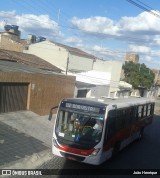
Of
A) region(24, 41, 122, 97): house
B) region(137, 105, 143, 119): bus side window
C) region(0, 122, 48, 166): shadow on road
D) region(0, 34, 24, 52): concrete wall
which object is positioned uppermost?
region(0, 34, 24, 52): concrete wall

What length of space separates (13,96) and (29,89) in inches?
70.6

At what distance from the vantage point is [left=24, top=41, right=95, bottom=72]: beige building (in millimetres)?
38906

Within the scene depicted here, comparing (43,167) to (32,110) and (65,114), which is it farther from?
(32,110)

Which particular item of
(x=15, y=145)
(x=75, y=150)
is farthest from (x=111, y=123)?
(x=15, y=145)

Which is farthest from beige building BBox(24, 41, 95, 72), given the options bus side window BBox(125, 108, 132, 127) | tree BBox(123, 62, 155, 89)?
bus side window BBox(125, 108, 132, 127)

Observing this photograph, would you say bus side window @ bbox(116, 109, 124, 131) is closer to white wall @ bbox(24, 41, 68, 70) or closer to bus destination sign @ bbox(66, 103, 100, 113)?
bus destination sign @ bbox(66, 103, 100, 113)

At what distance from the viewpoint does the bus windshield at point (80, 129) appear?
13.3 metres

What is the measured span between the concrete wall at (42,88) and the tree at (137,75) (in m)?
35.7

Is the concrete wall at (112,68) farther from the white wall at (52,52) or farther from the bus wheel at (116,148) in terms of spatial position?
the bus wheel at (116,148)

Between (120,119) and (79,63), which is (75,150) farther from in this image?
(79,63)

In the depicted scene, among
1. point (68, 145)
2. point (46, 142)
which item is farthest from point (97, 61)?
point (68, 145)

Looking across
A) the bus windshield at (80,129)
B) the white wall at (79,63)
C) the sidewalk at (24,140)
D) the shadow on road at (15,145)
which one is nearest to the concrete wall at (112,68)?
the white wall at (79,63)

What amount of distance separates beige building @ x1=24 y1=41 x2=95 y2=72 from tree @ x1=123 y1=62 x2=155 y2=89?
20508mm

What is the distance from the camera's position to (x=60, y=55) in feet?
129
